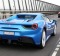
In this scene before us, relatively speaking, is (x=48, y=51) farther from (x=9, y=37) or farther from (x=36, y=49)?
(x=9, y=37)

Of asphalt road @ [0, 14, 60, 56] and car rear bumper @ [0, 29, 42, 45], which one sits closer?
asphalt road @ [0, 14, 60, 56]

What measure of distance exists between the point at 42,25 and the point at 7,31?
127 cm

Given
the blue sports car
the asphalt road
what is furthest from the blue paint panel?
the asphalt road

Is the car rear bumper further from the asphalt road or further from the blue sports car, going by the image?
the asphalt road

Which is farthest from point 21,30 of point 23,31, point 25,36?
point 25,36

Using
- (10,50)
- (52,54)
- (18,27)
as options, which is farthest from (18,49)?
(52,54)

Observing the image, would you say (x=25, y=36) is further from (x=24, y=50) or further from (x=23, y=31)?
(x=24, y=50)

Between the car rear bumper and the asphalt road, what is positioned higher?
the car rear bumper

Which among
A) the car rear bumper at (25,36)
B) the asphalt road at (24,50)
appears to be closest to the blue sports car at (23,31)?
the car rear bumper at (25,36)

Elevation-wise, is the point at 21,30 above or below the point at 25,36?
above

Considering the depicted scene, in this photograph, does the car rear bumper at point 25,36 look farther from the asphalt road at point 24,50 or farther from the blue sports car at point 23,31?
the asphalt road at point 24,50

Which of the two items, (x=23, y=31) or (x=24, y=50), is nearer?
(x=23, y=31)

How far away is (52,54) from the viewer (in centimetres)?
702

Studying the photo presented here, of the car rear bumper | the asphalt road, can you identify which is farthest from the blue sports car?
the asphalt road
